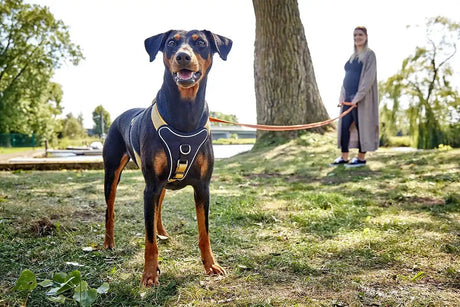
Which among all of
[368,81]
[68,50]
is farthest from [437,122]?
[68,50]

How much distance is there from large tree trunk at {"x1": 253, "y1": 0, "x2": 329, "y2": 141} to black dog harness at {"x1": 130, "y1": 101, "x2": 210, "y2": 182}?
7925mm

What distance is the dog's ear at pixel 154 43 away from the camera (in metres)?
2.75

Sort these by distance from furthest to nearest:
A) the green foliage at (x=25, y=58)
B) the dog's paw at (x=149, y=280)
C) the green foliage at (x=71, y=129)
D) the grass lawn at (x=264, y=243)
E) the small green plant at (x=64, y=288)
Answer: the green foliage at (x=71, y=129)
the green foliage at (x=25, y=58)
the dog's paw at (x=149, y=280)
the grass lawn at (x=264, y=243)
the small green plant at (x=64, y=288)

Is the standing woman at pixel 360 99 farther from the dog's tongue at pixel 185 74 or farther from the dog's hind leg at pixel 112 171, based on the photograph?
the dog's tongue at pixel 185 74

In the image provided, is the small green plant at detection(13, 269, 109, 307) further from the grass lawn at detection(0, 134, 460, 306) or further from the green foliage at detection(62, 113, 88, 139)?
the green foliage at detection(62, 113, 88, 139)

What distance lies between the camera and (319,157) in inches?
358

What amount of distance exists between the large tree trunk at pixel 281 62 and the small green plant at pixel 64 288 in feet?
28.0

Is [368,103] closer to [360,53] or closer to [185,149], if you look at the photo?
[360,53]

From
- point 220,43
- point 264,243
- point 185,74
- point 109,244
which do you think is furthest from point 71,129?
point 185,74

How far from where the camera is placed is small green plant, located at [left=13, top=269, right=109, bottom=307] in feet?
7.00

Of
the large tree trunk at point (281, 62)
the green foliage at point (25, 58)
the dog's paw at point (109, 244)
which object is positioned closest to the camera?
the dog's paw at point (109, 244)

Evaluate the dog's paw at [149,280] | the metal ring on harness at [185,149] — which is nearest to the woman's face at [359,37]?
the metal ring on harness at [185,149]

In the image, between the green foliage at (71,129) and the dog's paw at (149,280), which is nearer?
the dog's paw at (149,280)

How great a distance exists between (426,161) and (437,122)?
67.7 feet
